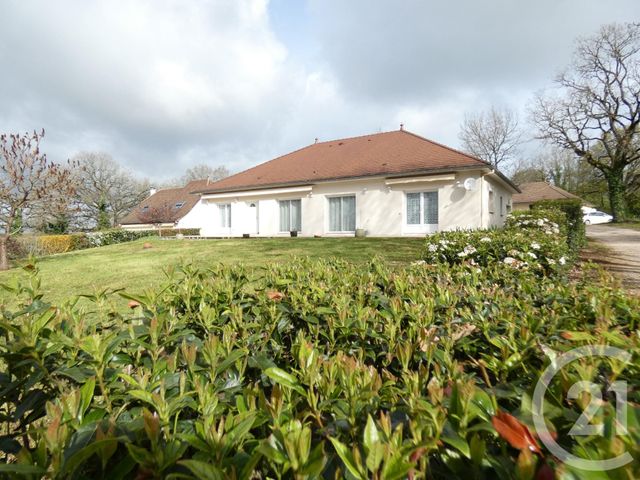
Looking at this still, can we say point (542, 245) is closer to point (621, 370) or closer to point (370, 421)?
point (621, 370)

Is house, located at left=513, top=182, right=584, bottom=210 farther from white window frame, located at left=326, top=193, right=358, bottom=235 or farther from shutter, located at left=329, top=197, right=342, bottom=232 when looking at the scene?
shutter, located at left=329, top=197, right=342, bottom=232

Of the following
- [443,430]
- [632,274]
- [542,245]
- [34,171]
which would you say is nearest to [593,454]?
[443,430]

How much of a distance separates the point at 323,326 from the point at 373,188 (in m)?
18.9

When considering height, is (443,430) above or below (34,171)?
below

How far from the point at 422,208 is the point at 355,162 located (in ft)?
18.3

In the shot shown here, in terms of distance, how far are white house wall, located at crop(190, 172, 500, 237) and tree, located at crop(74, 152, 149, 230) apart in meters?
33.5

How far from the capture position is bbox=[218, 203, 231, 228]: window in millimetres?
26609

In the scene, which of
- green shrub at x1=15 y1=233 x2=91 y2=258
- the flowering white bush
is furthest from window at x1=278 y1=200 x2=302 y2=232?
the flowering white bush

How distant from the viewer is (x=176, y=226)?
37312 mm

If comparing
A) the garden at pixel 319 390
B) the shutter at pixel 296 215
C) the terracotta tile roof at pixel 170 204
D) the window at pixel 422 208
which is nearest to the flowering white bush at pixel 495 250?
the garden at pixel 319 390

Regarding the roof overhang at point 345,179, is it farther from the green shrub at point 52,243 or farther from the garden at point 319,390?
the garden at point 319,390

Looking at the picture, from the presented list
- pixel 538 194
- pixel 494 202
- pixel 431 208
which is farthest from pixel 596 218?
pixel 431 208

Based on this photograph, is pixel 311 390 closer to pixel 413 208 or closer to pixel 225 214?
pixel 413 208

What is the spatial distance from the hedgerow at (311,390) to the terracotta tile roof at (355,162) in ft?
56.6
